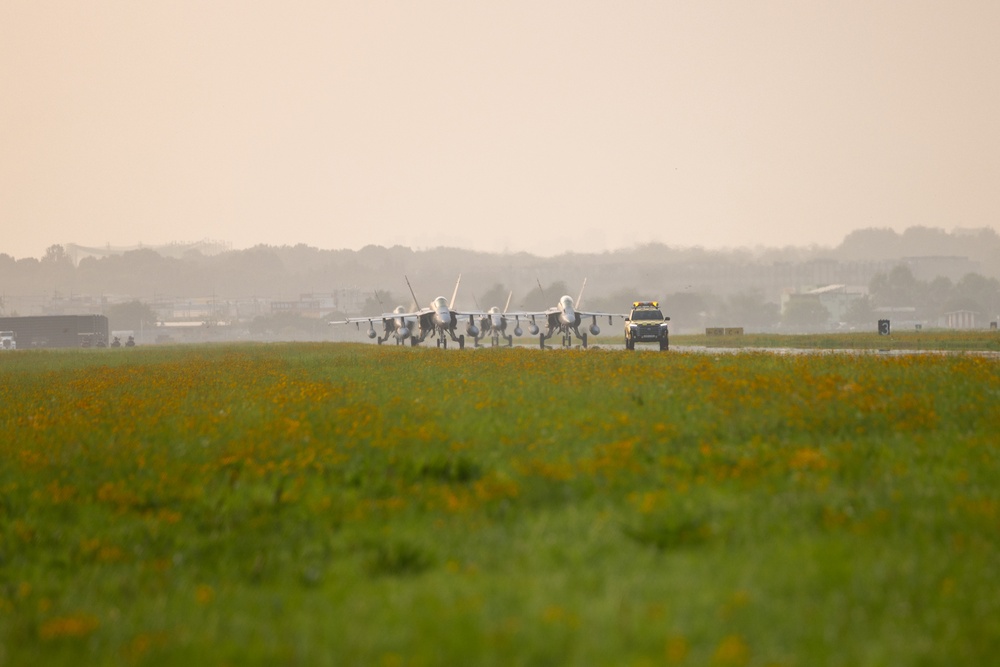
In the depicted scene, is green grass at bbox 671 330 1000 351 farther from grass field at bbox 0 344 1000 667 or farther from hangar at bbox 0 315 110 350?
hangar at bbox 0 315 110 350

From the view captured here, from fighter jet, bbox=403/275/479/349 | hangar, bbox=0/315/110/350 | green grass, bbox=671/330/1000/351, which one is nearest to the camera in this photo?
green grass, bbox=671/330/1000/351

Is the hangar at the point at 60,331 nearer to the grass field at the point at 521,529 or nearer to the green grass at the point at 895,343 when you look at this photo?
the green grass at the point at 895,343

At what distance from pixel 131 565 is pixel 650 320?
42433 millimetres

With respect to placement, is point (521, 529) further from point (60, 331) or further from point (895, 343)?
point (60, 331)

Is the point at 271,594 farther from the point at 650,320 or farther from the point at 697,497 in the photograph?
the point at 650,320

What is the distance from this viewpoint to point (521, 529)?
359 inches

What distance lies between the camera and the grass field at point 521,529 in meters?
6.04

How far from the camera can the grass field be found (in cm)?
604

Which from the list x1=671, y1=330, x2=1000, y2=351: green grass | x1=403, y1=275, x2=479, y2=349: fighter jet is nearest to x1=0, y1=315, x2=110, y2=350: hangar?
x1=403, y1=275, x2=479, y2=349: fighter jet

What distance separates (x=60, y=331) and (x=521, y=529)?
138m

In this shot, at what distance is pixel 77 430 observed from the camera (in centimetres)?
1669

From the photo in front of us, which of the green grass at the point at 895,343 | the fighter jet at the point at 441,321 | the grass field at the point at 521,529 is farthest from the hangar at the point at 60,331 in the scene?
the grass field at the point at 521,529

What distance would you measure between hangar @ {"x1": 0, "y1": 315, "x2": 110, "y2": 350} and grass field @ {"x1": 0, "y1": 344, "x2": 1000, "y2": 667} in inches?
4728

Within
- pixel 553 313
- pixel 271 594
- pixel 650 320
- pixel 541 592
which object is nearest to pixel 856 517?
pixel 541 592
